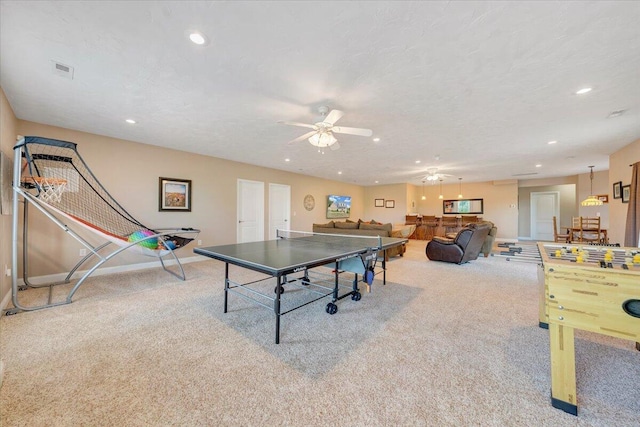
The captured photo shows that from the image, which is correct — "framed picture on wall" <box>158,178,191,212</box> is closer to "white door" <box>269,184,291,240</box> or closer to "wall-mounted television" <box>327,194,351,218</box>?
"white door" <box>269,184,291,240</box>

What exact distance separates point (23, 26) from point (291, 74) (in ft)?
6.57

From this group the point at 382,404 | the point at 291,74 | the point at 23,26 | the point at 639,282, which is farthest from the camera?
the point at 291,74

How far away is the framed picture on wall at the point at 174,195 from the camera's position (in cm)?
480

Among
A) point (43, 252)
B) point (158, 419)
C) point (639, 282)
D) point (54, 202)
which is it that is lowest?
point (158, 419)

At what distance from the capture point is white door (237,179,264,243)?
6.35 m

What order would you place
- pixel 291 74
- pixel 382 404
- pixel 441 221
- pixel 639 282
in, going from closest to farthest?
1. pixel 639 282
2. pixel 382 404
3. pixel 291 74
4. pixel 441 221

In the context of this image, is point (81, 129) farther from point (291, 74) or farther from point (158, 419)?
point (158, 419)

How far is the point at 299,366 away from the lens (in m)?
1.78

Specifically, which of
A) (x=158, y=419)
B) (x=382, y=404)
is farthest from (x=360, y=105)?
(x=158, y=419)

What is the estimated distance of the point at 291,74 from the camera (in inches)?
90.2

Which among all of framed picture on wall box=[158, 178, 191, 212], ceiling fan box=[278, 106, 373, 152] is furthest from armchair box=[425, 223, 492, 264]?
framed picture on wall box=[158, 178, 191, 212]

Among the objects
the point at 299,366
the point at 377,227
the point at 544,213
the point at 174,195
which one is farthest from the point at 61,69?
the point at 544,213

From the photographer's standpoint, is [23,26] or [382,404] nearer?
[382,404]

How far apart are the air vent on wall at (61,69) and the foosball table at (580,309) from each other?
4.27 metres
